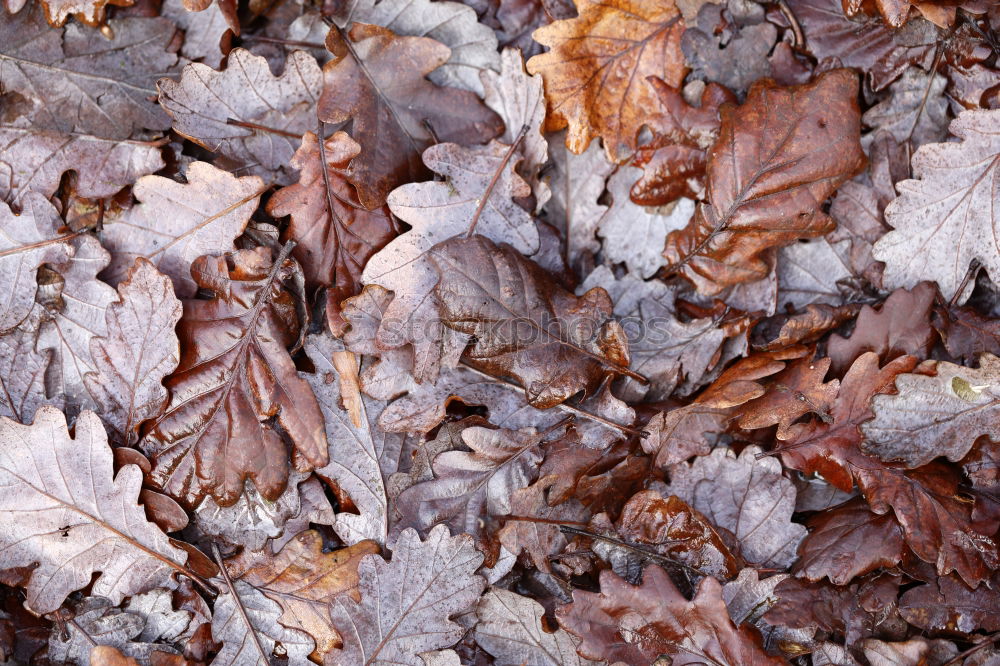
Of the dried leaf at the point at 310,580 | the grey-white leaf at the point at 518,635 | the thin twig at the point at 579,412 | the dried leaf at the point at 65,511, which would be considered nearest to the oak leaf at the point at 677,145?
the thin twig at the point at 579,412

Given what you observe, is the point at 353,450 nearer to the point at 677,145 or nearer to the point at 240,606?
the point at 240,606

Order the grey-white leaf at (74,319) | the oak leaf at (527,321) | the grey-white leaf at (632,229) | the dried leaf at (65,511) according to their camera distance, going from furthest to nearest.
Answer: the grey-white leaf at (632,229) < the grey-white leaf at (74,319) < the dried leaf at (65,511) < the oak leaf at (527,321)

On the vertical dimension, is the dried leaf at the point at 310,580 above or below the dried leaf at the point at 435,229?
below

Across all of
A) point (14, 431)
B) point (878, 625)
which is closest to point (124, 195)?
point (14, 431)

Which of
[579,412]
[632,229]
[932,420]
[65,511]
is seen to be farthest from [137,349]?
[932,420]

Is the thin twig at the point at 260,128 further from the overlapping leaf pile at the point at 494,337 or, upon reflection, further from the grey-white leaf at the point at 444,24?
the grey-white leaf at the point at 444,24

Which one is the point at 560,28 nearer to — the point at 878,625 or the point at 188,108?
the point at 188,108

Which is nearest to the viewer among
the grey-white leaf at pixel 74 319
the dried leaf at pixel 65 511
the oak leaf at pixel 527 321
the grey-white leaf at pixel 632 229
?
the oak leaf at pixel 527 321
